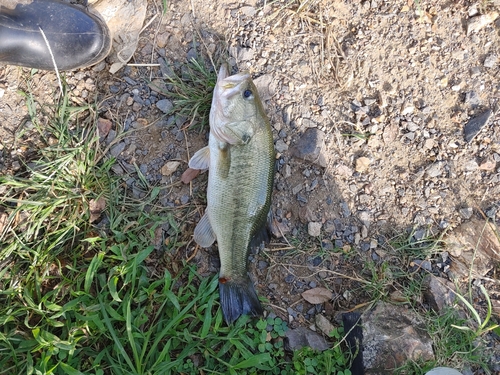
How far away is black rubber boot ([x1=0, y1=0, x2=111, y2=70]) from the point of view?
3.21 meters

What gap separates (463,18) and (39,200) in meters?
3.77

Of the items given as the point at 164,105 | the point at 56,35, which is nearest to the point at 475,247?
the point at 164,105

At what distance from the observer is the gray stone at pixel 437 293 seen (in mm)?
3281

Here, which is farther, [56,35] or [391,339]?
[56,35]

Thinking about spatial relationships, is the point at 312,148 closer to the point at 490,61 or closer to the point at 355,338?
the point at 355,338

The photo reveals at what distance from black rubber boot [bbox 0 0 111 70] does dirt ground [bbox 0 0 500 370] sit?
0.14 m

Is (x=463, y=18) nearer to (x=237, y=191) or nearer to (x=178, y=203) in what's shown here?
(x=237, y=191)

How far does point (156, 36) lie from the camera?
3428 mm

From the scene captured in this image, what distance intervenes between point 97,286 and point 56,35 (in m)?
1.98

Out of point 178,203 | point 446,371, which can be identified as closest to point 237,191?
point 178,203

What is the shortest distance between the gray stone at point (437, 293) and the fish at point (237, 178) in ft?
4.43

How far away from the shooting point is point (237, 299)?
10.2 ft

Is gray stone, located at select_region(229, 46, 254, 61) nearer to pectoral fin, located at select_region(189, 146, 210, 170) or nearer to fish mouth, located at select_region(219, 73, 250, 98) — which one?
fish mouth, located at select_region(219, 73, 250, 98)

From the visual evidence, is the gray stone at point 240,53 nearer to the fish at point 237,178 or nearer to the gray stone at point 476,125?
the fish at point 237,178
